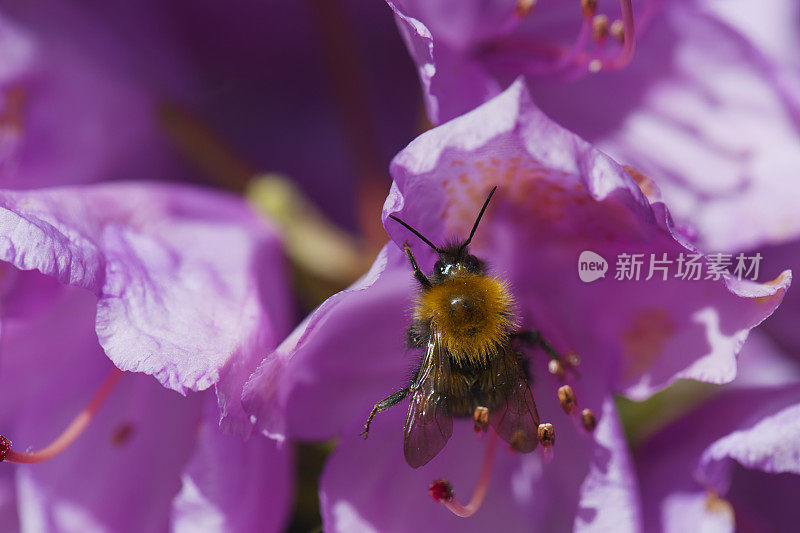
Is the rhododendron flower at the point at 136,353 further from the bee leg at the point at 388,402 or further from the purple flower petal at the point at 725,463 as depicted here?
the purple flower petal at the point at 725,463

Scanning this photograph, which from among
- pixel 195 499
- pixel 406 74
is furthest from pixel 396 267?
pixel 406 74

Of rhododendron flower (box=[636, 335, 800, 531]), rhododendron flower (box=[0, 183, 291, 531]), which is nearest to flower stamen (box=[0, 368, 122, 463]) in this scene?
rhododendron flower (box=[0, 183, 291, 531])

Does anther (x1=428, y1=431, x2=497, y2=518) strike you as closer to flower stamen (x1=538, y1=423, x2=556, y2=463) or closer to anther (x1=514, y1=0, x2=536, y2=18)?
flower stamen (x1=538, y1=423, x2=556, y2=463)

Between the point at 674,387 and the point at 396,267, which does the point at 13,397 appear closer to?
the point at 396,267

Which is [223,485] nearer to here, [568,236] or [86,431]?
[86,431]

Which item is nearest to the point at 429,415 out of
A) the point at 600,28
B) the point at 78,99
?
the point at 600,28

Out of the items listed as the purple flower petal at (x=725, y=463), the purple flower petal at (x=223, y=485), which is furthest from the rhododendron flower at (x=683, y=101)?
the purple flower petal at (x=223, y=485)
